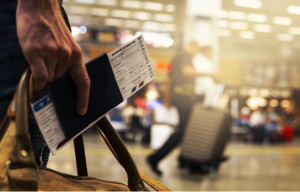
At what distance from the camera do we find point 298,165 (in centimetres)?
555

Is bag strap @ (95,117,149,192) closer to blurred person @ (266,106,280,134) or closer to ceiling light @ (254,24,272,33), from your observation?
blurred person @ (266,106,280,134)

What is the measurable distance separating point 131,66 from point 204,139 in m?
3.88

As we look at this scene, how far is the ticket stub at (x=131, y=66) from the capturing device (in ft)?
2.74

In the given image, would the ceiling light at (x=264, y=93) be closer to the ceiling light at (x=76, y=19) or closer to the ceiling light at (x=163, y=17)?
the ceiling light at (x=163, y=17)

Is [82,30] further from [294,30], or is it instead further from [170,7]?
[294,30]

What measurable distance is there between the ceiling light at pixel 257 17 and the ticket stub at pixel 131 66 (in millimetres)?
14803

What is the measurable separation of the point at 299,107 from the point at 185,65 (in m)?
16.2

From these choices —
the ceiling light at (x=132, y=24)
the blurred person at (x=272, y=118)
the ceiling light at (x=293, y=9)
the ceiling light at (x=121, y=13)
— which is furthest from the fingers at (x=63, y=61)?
the ceiling light at (x=132, y=24)

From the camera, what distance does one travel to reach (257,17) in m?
15.2

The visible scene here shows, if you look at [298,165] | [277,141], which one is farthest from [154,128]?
[277,141]

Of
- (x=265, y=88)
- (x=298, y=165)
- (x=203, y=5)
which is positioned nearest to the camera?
(x=298, y=165)

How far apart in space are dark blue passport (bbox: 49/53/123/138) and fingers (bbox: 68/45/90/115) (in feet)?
0.05

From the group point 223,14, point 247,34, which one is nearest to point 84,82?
point 223,14

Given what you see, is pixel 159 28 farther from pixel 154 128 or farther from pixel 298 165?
pixel 298 165
